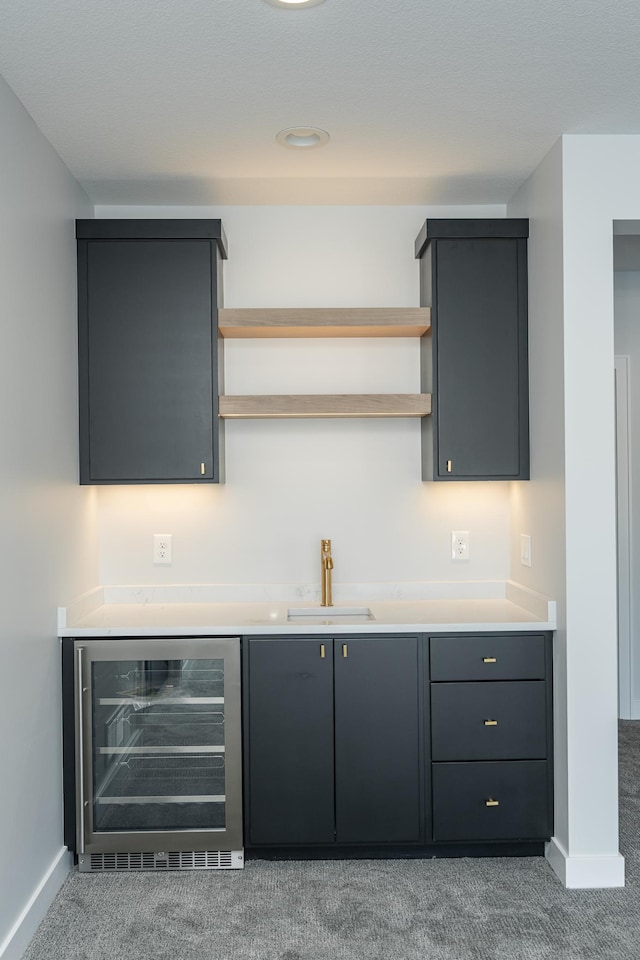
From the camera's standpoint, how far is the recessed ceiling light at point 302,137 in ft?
9.27

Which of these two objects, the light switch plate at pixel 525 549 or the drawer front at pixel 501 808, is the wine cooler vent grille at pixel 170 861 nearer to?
the drawer front at pixel 501 808

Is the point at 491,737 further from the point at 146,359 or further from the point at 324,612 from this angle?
the point at 146,359

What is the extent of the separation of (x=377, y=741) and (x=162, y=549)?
127 centimetres

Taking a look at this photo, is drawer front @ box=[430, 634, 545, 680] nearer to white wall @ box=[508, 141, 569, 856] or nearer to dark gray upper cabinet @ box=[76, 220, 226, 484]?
white wall @ box=[508, 141, 569, 856]

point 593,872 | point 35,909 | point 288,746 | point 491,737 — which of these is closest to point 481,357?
point 491,737

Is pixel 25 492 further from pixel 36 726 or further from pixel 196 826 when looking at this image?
pixel 196 826

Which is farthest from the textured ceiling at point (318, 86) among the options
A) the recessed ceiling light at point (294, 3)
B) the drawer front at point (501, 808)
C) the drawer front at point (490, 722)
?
the drawer front at point (501, 808)

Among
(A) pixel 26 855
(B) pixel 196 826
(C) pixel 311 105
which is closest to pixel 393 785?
(B) pixel 196 826

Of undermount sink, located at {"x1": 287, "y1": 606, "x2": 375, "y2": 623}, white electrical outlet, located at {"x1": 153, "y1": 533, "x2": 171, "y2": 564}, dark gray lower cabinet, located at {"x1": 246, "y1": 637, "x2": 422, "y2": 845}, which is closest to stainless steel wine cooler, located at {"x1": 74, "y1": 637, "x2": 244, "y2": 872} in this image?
dark gray lower cabinet, located at {"x1": 246, "y1": 637, "x2": 422, "y2": 845}

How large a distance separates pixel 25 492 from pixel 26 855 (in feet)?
3.79

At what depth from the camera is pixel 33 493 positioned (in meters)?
2.72

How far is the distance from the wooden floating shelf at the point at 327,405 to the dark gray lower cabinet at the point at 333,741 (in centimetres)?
94

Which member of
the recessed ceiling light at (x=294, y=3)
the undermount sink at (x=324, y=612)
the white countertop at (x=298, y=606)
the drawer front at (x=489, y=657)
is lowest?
the drawer front at (x=489, y=657)

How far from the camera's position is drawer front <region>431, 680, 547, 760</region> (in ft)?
9.96
